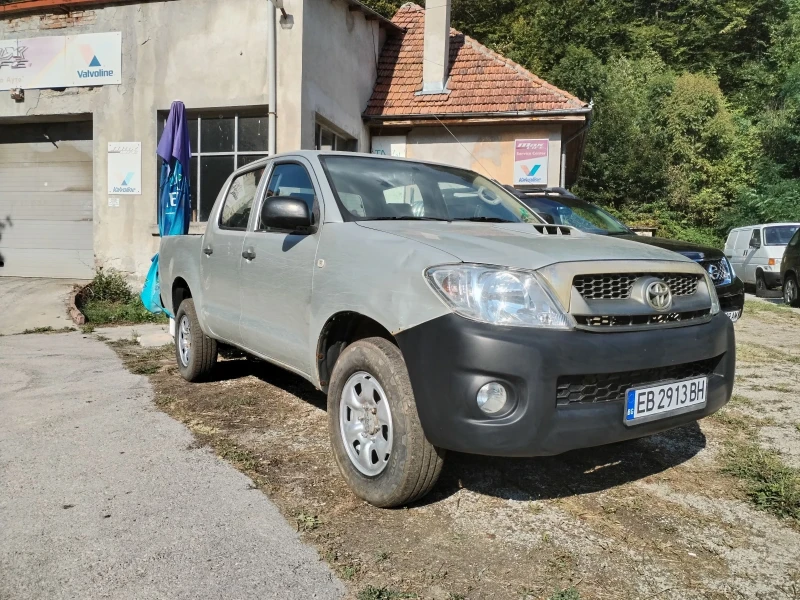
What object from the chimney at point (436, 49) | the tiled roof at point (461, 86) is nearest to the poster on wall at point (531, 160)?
the tiled roof at point (461, 86)

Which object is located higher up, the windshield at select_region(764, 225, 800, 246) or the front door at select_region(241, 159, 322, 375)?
the windshield at select_region(764, 225, 800, 246)

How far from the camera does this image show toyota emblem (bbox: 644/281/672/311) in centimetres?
286

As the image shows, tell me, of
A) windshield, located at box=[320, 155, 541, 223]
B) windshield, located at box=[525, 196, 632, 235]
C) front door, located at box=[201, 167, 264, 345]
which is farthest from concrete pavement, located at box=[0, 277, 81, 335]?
windshield, located at box=[320, 155, 541, 223]

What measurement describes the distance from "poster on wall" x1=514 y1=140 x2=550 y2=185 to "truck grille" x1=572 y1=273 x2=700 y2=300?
1058 centimetres

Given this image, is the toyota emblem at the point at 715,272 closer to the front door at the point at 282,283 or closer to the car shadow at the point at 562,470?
the car shadow at the point at 562,470

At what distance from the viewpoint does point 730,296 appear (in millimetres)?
6438

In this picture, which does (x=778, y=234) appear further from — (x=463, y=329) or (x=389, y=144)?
(x=463, y=329)

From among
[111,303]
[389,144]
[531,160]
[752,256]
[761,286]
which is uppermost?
[389,144]

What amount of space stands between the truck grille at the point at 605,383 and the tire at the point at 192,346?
339 cm

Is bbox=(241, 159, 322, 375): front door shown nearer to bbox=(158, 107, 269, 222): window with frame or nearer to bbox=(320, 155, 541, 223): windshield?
bbox=(320, 155, 541, 223): windshield

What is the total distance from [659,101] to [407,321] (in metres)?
33.2

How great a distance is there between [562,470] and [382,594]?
1.61 m

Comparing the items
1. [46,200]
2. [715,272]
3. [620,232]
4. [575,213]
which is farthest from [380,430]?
[46,200]

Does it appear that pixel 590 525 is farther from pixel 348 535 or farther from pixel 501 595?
pixel 348 535
